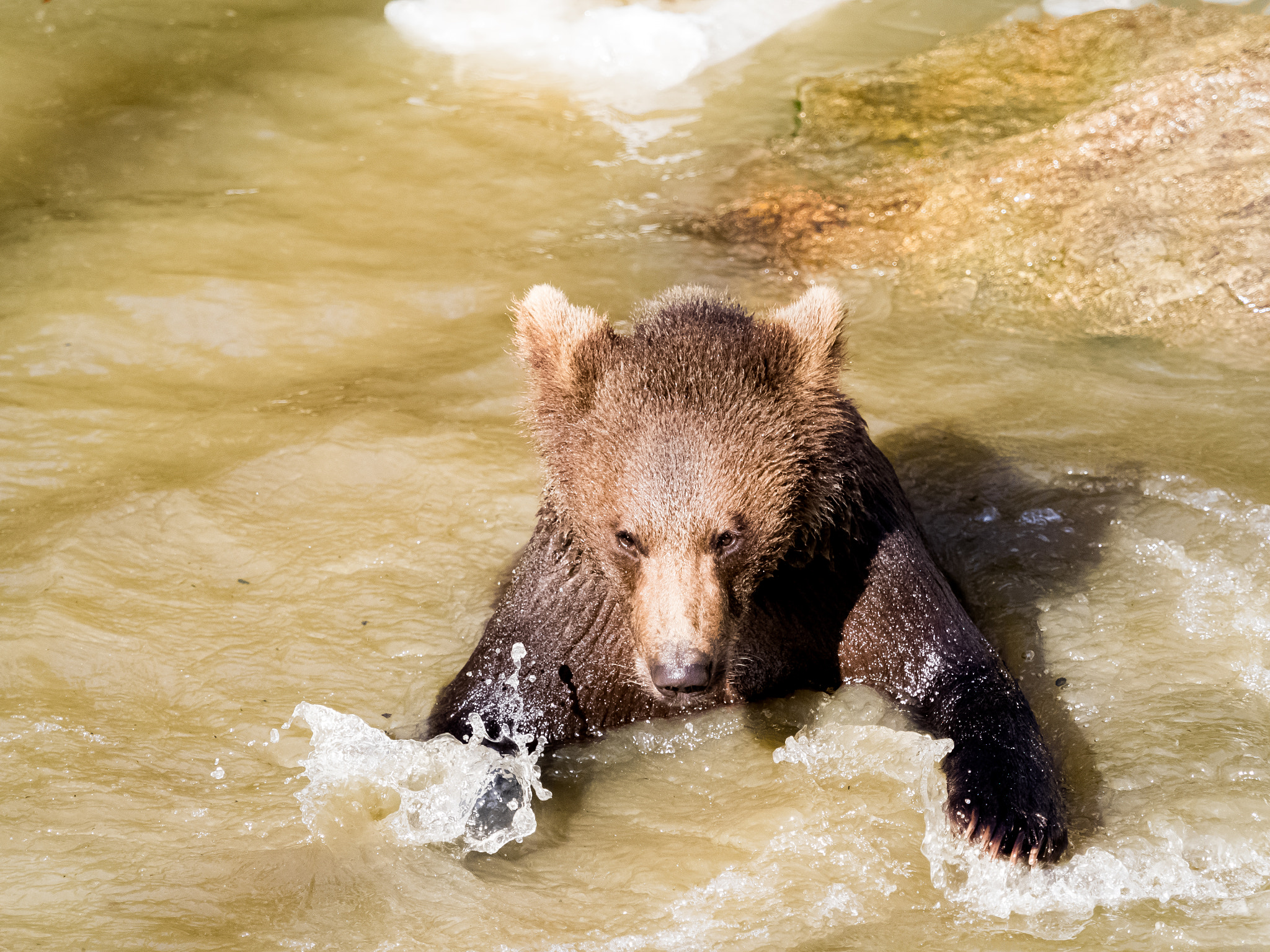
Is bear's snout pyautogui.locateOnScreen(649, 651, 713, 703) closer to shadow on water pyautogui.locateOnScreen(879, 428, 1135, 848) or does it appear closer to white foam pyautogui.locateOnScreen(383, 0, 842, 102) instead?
shadow on water pyautogui.locateOnScreen(879, 428, 1135, 848)

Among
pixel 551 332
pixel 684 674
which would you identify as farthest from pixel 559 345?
pixel 684 674

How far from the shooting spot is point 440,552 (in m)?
6.05

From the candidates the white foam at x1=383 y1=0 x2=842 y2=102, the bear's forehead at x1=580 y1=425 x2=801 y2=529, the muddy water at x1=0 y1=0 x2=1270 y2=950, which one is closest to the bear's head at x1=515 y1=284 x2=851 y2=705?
the bear's forehead at x1=580 y1=425 x2=801 y2=529

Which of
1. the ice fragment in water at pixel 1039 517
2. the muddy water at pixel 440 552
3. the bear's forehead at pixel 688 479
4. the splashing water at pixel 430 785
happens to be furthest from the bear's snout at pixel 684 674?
the ice fragment in water at pixel 1039 517

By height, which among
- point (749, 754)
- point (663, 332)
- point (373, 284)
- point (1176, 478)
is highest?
point (663, 332)

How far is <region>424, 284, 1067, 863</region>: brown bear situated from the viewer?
4020 millimetres

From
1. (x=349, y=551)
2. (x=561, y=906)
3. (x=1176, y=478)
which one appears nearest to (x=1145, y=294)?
(x=1176, y=478)

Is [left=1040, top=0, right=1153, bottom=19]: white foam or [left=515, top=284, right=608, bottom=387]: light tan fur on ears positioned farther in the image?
[left=1040, top=0, right=1153, bottom=19]: white foam

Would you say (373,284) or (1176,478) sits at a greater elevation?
(373,284)

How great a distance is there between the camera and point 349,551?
602 cm

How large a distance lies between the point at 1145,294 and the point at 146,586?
19.7 feet

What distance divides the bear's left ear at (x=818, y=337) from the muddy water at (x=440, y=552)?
130 centimetres

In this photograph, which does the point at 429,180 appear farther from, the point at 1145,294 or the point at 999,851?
the point at 999,851

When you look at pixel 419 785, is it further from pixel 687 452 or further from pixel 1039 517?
pixel 1039 517
